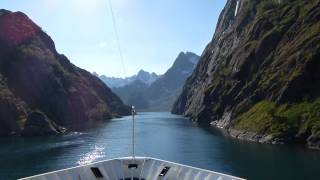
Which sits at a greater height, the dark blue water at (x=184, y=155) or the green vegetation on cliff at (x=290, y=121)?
the green vegetation on cliff at (x=290, y=121)

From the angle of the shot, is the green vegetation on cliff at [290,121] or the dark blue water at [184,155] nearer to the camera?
the dark blue water at [184,155]

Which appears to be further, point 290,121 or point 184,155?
point 290,121

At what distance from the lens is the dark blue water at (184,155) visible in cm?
11762

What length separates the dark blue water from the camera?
117625 millimetres

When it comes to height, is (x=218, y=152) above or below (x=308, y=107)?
below

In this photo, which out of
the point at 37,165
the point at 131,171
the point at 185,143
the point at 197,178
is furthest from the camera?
the point at 185,143

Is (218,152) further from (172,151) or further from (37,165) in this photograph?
(37,165)

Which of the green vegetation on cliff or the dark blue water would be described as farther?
the green vegetation on cliff

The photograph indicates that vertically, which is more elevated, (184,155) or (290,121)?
(290,121)

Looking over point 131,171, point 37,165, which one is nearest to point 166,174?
point 131,171

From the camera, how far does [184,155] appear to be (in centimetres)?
14700

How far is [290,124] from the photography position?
17700 cm

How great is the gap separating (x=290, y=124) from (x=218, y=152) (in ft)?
138

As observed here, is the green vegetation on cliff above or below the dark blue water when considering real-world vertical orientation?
above
